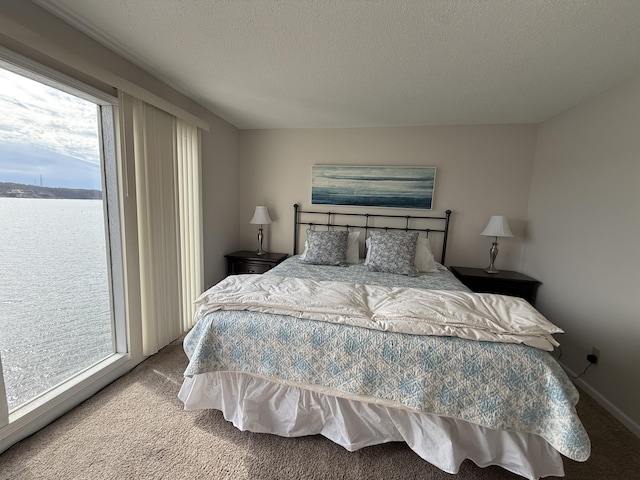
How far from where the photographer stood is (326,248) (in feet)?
9.50

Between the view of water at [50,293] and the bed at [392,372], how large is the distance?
0.89m

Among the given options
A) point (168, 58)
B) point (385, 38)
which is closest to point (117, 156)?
point (168, 58)

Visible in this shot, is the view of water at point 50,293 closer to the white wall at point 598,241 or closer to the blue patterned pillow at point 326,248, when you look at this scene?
the blue patterned pillow at point 326,248

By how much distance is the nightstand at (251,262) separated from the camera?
3.19 meters

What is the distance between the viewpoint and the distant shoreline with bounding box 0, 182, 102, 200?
1.39m

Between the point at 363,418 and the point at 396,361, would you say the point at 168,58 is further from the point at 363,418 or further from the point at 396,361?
the point at 363,418

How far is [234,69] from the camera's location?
1.95 m

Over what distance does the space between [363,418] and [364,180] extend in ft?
8.37

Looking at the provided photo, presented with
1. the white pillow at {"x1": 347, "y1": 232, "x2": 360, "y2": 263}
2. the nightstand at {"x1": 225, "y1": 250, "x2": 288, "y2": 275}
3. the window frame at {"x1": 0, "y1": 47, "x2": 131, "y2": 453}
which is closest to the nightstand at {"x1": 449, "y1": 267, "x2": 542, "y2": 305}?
the white pillow at {"x1": 347, "y1": 232, "x2": 360, "y2": 263}

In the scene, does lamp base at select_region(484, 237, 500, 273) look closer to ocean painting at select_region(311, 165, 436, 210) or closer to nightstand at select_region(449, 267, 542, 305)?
nightstand at select_region(449, 267, 542, 305)

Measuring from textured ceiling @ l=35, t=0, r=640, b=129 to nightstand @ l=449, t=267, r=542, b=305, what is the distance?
5.53 ft

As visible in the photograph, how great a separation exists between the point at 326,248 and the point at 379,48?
1849 millimetres

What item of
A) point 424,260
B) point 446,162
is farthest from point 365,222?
point 446,162

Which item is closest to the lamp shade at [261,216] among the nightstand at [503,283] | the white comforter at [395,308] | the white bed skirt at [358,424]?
the white comforter at [395,308]
